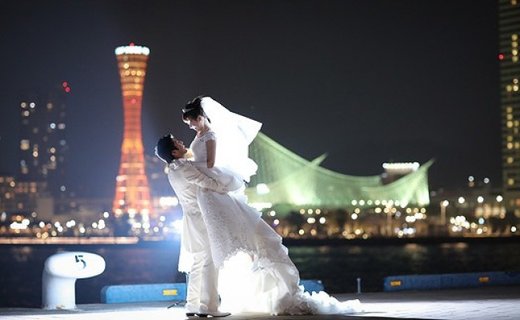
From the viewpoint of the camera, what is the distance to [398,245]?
155875 mm

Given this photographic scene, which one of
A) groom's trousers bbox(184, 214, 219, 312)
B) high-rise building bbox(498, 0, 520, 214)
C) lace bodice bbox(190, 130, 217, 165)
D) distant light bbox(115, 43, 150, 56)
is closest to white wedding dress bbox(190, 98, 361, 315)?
lace bodice bbox(190, 130, 217, 165)

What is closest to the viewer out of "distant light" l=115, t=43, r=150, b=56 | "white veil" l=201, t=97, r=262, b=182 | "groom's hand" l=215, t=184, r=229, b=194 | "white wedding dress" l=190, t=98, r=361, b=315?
"white wedding dress" l=190, t=98, r=361, b=315

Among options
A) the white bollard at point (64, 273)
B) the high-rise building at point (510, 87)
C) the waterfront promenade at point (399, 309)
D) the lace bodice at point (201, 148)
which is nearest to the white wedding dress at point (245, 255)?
the lace bodice at point (201, 148)

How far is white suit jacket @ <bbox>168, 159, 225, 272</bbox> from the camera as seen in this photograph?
10062 mm

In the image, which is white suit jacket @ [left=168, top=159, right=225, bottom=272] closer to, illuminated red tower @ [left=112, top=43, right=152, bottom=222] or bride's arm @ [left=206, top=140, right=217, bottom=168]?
bride's arm @ [left=206, top=140, right=217, bottom=168]

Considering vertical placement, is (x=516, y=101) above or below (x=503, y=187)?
above

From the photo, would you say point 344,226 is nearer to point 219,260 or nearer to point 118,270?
point 118,270

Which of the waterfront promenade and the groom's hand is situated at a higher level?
the groom's hand

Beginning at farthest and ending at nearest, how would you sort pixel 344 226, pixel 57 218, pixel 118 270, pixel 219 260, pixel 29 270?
pixel 57 218
pixel 344 226
pixel 29 270
pixel 118 270
pixel 219 260

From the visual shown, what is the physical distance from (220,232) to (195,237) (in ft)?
0.88

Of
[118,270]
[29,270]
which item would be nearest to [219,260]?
[118,270]

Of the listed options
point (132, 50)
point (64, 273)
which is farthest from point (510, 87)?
point (64, 273)

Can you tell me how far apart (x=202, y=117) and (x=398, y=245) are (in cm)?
14723

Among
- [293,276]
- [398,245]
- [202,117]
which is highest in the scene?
[398,245]
